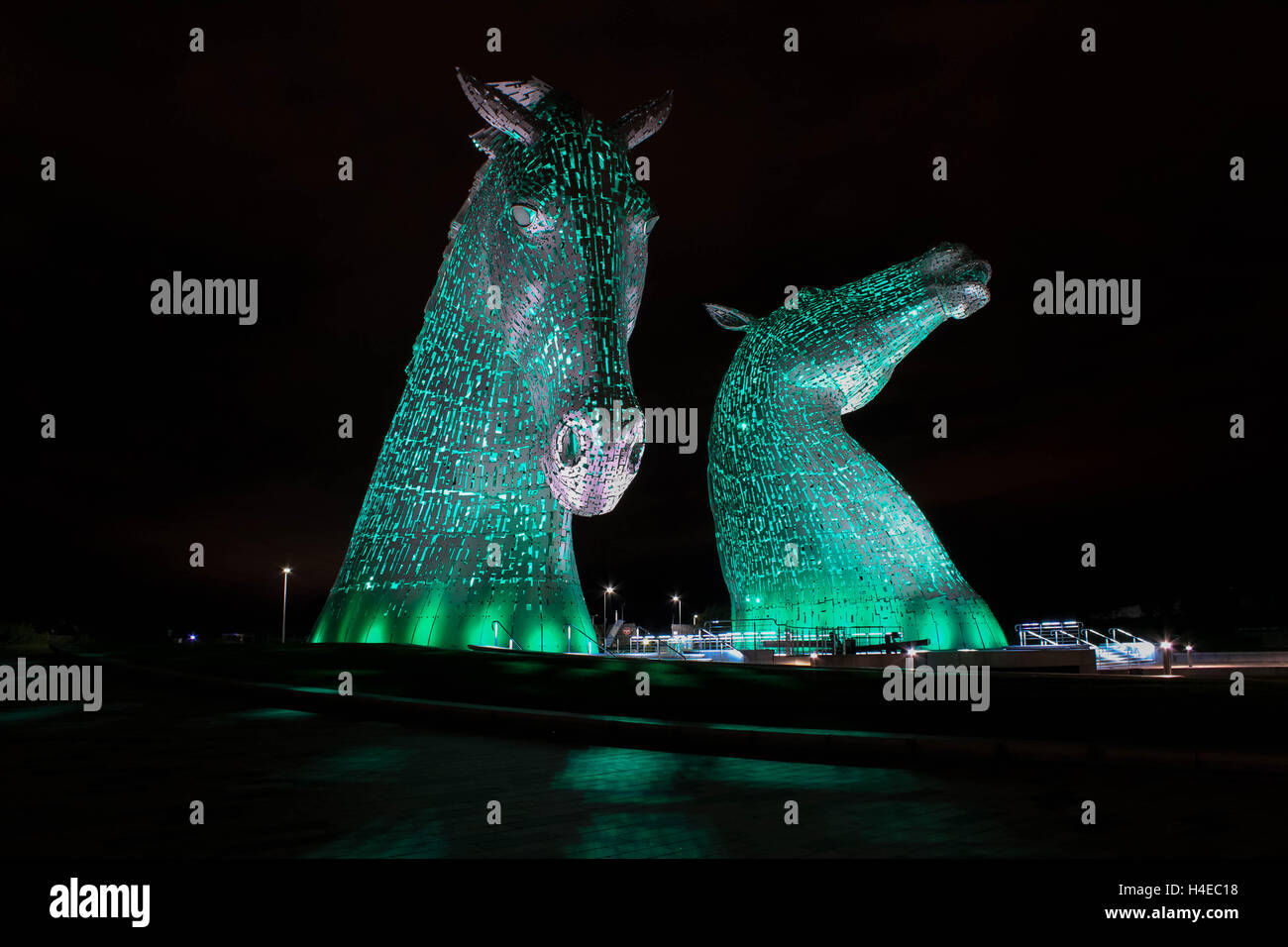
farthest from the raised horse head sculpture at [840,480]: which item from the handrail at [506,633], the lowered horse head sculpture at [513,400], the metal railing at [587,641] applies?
the handrail at [506,633]

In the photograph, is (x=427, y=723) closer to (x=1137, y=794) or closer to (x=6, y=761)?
(x=6, y=761)

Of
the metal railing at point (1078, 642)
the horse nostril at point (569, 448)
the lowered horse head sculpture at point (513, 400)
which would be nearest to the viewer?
the horse nostril at point (569, 448)

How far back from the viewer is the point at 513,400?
15852 millimetres

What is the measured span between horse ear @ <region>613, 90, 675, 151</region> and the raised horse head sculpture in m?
9.52

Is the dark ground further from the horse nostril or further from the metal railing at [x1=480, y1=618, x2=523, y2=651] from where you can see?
the metal railing at [x1=480, y1=618, x2=523, y2=651]

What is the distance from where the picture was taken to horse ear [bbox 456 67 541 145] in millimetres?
13711

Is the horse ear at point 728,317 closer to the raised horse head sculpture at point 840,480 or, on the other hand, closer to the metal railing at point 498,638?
the raised horse head sculpture at point 840,480

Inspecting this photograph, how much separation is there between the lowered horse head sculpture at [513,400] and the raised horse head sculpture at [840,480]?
8.81 meters

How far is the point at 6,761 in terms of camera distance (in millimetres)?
7461

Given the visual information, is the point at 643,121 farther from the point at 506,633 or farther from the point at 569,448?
the point at 506,633

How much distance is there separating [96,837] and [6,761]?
10.8 feet

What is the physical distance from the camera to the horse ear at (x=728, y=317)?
2612 centimetres

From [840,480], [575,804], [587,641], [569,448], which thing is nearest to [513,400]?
[569,448]
